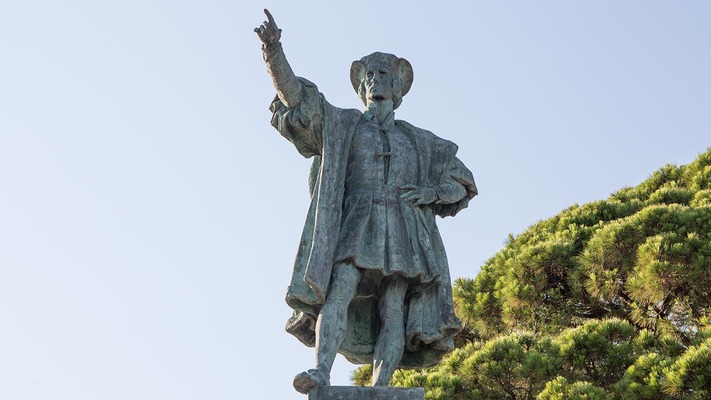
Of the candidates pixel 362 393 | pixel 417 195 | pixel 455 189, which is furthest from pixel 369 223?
pixel 362 393

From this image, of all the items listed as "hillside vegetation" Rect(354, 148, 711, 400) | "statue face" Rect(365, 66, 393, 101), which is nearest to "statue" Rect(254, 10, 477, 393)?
"statue face" Rect(365, 66, 393, 101)

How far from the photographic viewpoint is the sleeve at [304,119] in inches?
336

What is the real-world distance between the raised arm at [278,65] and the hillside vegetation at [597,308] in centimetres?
541

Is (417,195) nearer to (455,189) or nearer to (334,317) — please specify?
(455,189)

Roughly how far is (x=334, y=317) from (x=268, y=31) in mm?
1935

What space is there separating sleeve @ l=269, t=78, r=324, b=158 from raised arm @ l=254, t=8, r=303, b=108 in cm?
7

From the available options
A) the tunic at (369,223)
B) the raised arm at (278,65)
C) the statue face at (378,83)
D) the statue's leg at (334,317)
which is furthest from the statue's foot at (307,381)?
the statue face at (378,83)

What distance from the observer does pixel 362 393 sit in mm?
7605

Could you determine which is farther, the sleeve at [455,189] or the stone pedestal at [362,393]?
the sleeve at [455,189]

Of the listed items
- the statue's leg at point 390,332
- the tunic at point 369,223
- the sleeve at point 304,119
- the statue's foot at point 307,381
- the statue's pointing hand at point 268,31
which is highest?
the statue's pointing hand at point 268,31

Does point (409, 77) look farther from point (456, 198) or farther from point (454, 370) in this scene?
point (454, 370)

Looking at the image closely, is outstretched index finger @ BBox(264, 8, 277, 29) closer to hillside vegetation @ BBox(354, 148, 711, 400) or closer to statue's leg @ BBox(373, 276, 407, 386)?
statue's leg @ BBox(373, 276, 407, 386)

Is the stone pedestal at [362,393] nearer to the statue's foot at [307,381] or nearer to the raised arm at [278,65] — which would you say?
the statue's foot at [307,381]

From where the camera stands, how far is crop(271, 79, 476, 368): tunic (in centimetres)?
823
